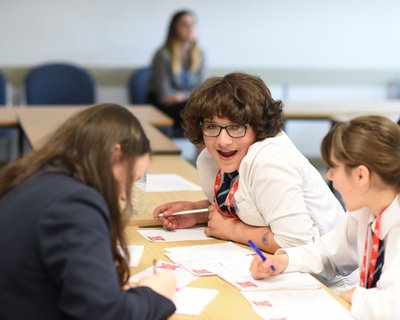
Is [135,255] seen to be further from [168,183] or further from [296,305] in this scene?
[168,183]

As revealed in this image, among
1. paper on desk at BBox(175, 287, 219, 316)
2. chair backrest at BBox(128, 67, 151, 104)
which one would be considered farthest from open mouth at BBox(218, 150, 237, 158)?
chair backrest at BBox(128, 67, 151, 104)

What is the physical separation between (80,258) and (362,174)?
758mm

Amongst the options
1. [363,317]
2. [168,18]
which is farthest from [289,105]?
[363,317]

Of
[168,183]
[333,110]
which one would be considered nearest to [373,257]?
[168,183]

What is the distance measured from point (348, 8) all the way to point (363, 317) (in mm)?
5848

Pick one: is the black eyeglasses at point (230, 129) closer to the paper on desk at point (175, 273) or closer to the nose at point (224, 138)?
the nose at point (224, 138)

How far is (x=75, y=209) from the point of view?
1409 mm

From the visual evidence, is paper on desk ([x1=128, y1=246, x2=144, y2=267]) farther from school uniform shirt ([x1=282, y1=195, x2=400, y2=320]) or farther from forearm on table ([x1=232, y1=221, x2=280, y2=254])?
school uniform shirt ([x1=282, y1=195, x2=400, y2=320])

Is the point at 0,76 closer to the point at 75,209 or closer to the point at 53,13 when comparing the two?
the point at 53,13

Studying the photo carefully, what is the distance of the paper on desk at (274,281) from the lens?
182 centimetres

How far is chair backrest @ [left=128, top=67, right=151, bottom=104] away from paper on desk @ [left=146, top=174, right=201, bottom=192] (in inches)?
130

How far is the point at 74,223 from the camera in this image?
4.56ft

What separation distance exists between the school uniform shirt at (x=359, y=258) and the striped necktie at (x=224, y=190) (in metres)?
0.42

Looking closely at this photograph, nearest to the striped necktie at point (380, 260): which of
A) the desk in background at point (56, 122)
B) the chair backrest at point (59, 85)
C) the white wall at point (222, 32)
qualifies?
the desk in background at point (56, 122)
